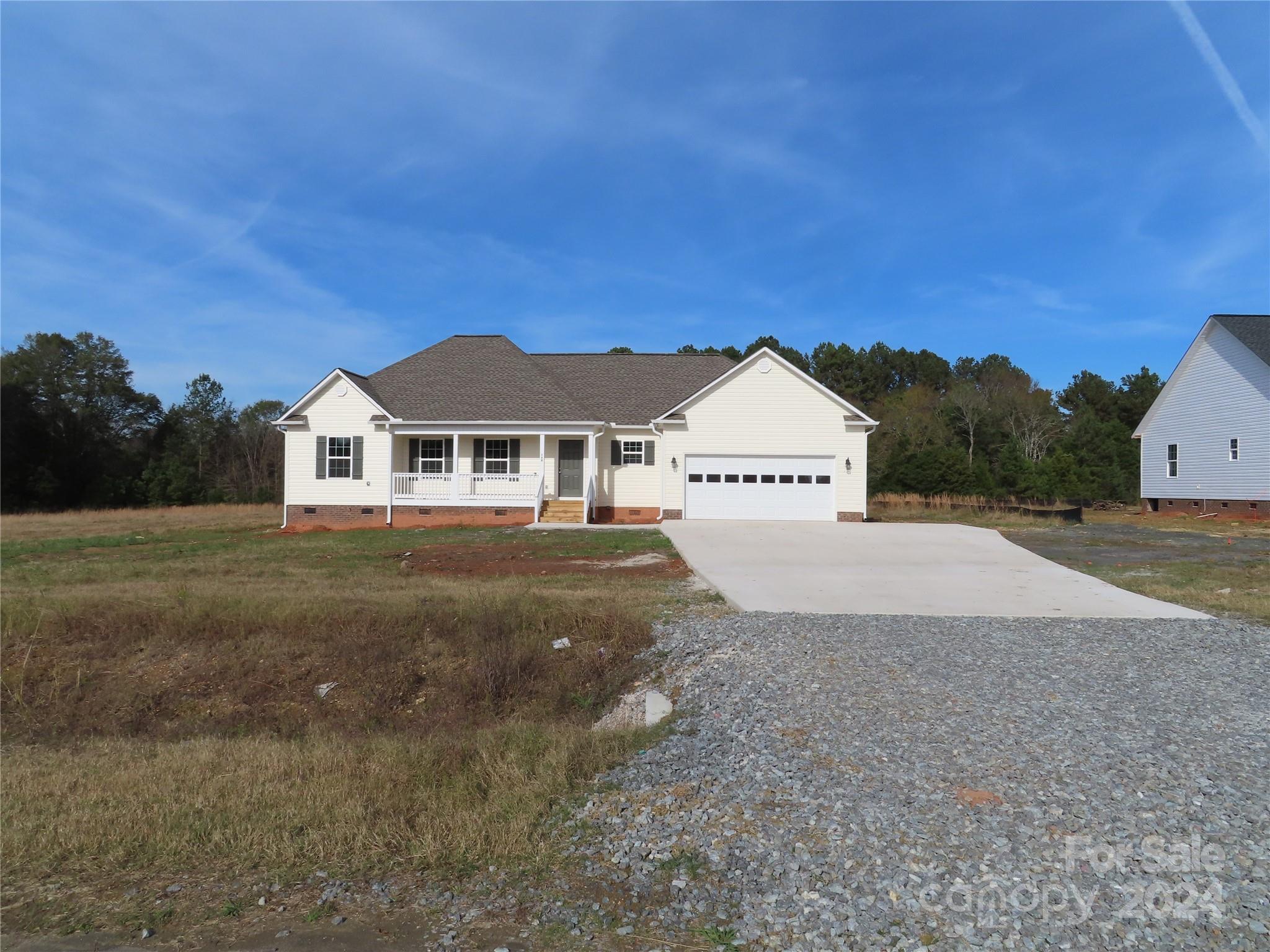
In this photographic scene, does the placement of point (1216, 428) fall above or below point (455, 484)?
above

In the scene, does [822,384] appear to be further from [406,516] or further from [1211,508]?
[406,516]

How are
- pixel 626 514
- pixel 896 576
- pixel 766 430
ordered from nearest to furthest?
pixel 896 576, pixel 766 430, pixel 626 514

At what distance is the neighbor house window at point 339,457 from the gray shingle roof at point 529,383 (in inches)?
66.0

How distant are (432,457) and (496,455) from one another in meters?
2.04

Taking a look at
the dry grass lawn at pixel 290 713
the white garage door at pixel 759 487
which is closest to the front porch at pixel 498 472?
the white garage door at pixel 759 487

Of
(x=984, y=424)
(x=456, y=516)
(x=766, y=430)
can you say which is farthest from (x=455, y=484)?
(x=984, y=424)

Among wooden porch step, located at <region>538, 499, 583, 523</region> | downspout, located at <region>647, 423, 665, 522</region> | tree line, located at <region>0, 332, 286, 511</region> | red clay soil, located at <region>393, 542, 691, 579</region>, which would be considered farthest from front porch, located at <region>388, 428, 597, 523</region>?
tree line, located at <region>0, 332, 286, 511</region>

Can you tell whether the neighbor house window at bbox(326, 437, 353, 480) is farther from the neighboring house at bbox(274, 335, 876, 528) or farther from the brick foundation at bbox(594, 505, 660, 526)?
the brick foundation at bbox(594, 505, 660, 526)

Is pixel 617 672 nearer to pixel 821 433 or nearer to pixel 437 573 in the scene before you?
pixel 437 573

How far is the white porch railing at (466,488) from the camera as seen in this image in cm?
2347

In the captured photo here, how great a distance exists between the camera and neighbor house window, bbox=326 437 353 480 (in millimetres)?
24013

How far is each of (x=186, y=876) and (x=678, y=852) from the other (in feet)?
9.18

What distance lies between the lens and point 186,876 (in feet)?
14.7

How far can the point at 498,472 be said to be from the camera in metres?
24.3
